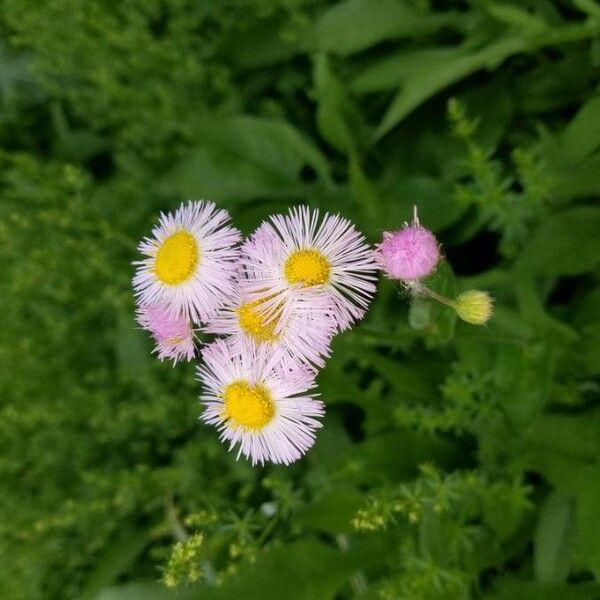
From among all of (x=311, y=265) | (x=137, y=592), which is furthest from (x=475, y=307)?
(x=137, y=592)

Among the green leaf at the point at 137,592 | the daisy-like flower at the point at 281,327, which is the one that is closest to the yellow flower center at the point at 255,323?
the daisy-like flower at the point at 281,327

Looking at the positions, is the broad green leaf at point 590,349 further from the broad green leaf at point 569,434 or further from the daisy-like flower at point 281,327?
the daisy-like flower at point 281,327

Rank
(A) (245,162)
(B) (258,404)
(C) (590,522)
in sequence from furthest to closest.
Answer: (A) (245,162) → (C) (590,522) → (B) (258,404)

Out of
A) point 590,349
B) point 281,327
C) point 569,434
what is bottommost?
point 281,327

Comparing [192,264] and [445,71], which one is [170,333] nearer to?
[192,264]

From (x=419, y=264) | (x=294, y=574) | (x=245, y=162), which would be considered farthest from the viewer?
(x=245, y=162)

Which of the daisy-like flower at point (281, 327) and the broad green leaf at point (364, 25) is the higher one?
the broad green leaf at point (364, 25)
